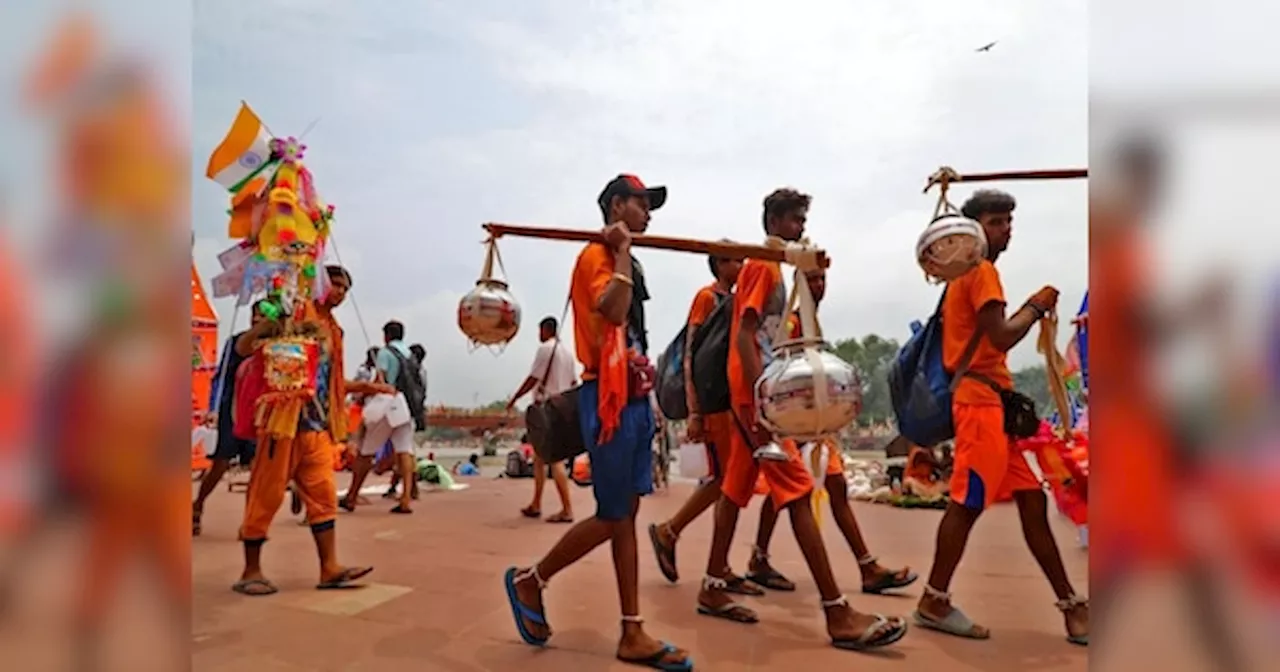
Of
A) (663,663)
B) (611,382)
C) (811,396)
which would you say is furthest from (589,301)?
(663,663)

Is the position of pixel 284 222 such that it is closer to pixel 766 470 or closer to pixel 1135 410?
pixel 766 470

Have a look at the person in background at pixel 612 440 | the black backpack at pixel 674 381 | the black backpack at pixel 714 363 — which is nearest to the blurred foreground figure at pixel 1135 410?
the person in background at pixel 612 440

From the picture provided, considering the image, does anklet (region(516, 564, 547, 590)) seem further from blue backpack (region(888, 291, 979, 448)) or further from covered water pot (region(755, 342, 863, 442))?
blue backpack (region(888, 291, 979, 448))

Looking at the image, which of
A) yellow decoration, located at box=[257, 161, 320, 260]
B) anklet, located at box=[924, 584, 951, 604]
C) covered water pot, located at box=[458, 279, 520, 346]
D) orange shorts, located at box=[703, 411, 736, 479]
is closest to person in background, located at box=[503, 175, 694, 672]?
covered water pot, located at box=[458, 279, 520, 346]

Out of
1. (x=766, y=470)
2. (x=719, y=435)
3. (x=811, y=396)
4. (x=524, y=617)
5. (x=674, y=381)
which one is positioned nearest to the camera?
(x=811, y=396)

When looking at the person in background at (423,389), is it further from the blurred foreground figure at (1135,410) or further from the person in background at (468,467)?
the blurred foreground figure at (1135,410)

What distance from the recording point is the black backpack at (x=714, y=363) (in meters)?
3.97

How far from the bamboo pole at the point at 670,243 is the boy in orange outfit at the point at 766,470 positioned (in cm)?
41

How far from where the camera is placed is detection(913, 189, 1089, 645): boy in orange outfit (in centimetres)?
323

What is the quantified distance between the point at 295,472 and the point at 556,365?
A: 8.91ft

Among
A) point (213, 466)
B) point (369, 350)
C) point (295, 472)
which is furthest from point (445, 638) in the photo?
point (369, 350)

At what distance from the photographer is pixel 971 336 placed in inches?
132

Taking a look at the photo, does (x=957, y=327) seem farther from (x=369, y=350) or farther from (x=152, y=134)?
(x=369, y=350)

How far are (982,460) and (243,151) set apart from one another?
4052mm
